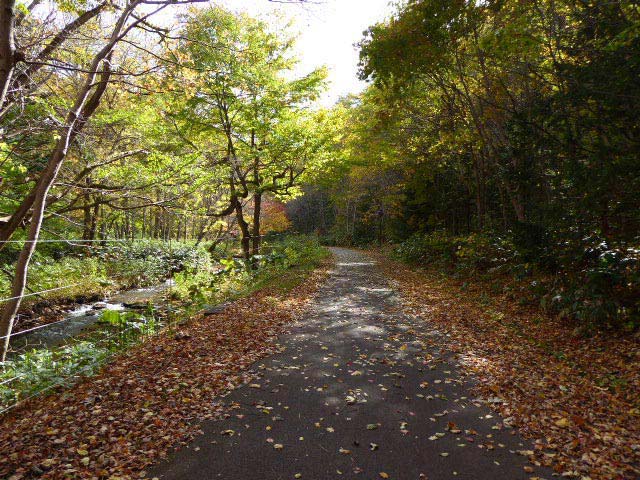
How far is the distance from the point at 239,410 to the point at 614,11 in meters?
9.03

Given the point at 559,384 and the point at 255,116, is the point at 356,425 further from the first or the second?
the point at 255,116

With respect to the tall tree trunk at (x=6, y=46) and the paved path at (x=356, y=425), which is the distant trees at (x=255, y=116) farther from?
the paved path at (x=356, y=425)

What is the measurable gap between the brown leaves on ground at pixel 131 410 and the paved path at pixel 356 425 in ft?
1.00

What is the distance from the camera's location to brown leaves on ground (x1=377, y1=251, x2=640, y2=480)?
3.35 m

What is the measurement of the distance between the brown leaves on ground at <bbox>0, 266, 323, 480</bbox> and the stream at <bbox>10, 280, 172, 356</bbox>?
10.7 ft

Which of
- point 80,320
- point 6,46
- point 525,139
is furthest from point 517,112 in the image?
point 80,320

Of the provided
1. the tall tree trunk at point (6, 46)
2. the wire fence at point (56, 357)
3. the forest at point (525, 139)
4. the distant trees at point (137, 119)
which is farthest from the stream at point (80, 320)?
the forest at point (525, 139)

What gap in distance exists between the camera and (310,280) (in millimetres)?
13281

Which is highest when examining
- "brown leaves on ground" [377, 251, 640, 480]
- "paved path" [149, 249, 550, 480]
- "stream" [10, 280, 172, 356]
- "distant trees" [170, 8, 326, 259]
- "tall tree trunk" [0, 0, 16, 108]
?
"distant trees" [170, 8, 326, 259]

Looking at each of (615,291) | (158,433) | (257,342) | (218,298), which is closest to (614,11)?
(615,291)

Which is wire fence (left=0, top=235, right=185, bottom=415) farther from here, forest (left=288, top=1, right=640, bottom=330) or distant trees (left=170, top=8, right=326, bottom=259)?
forest (left=288, top=1, right=640, bottom=330)

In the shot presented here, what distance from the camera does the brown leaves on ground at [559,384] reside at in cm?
335

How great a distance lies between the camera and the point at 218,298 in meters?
10.4

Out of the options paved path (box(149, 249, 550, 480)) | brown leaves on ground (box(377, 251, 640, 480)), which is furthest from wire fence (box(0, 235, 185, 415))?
brown leaves on ground (box(377, 251, 640, 480))
